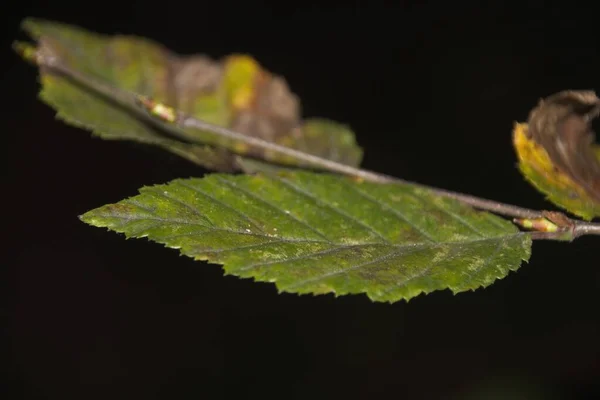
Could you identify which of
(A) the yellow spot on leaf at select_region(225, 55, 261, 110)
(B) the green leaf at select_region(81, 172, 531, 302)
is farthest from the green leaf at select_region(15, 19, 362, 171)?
(B) the green leaf at select_region(81, 172, 531, 302)

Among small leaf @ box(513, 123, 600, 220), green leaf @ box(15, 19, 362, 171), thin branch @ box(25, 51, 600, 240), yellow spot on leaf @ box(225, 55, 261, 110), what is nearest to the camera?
thin branch @ box(25, 51, 600, 240)

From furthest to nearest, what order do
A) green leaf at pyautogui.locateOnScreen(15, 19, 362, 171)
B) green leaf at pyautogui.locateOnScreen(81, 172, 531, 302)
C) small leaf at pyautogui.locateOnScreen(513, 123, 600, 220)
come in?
green leaf at pyautogui.locateOnScreen(15, 19, 362, 171) < small leaf at pyautogui.locateOnScreen(513, 123, 600, 220) < green leaf at pyautogui.locateOnScreen(81, 172, 531, 302)

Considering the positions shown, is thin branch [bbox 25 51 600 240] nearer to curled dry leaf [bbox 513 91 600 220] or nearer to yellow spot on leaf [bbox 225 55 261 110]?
curled dry leaf [bbox 513 91 600 220]

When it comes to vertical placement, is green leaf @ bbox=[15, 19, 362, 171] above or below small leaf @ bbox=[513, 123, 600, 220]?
above

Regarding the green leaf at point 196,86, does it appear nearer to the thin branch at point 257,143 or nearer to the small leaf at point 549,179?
the thin branch at point 257,143

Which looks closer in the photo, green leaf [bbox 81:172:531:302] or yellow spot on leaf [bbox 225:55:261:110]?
green leaf [bbox 81:172:531:302]

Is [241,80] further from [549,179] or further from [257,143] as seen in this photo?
[549,179]

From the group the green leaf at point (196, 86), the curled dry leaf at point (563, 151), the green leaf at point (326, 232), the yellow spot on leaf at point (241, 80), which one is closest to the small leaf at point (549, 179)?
the curled dry leaf at point (563, 151)
